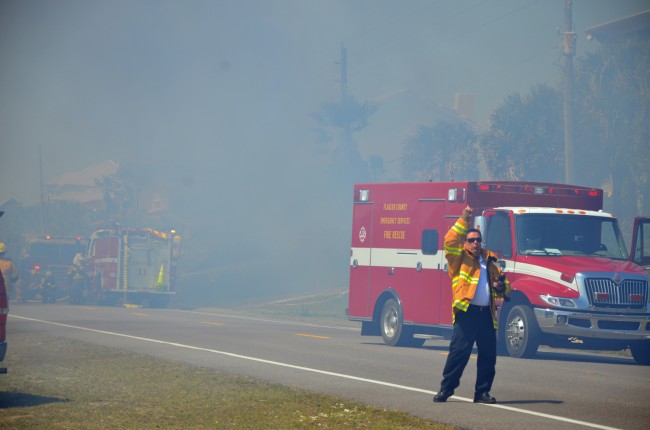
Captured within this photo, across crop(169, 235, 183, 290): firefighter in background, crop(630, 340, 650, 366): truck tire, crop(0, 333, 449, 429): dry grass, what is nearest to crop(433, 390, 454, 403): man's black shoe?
crop(0, 333, 449, 429): dry grass

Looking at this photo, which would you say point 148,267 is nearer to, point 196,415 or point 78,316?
point 78,316

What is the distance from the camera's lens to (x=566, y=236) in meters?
17.9

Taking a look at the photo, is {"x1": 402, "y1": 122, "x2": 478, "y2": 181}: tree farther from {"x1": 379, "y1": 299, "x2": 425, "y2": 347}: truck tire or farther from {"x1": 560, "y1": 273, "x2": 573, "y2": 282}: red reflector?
{"x1": 560, "y1": 273, "x2": 573, "y2": 282}: red reflector

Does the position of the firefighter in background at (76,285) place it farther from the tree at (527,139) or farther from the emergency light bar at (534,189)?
the emergency light bar at (534,189)

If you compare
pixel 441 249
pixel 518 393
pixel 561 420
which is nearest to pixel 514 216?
pixel 441 249

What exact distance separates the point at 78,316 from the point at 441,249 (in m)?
14.2

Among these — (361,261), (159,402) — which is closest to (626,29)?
(361,261)

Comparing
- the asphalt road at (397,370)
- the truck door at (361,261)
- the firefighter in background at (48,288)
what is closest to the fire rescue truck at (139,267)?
the firefighter in background at (48,288)

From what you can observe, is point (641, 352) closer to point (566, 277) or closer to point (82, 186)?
point (566, 277)

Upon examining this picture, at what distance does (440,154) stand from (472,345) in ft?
222

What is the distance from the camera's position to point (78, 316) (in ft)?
98.1

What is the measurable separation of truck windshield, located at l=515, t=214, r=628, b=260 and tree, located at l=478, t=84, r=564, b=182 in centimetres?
3553

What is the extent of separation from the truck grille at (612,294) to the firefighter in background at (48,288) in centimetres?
2939

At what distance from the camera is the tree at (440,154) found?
73.7 metres
